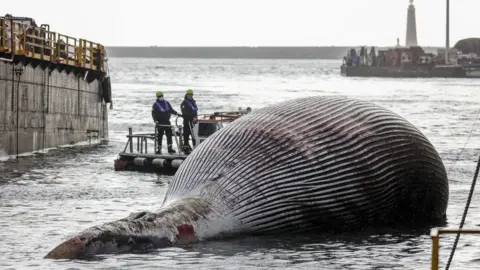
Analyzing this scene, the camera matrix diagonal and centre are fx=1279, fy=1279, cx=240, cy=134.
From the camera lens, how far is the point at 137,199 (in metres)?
22.5

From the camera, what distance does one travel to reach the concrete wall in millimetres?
33531

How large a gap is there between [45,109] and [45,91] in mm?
600

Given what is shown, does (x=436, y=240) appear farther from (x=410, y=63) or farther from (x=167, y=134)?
(x=410, y=63)

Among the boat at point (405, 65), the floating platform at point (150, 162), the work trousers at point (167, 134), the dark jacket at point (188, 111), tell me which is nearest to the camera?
the floating platform at point (150, 162)

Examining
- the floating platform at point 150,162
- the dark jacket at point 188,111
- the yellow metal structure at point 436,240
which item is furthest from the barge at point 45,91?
the yellow metal structure at point 436,240

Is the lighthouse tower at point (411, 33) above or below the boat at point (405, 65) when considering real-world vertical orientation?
above

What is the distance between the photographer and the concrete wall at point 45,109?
3353 centimetres

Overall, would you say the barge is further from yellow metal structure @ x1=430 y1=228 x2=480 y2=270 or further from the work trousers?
yellow metal structure @ x1=430 y1=228 x2=480 y2=270

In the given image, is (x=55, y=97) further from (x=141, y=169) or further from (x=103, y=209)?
(x=103, y=209)

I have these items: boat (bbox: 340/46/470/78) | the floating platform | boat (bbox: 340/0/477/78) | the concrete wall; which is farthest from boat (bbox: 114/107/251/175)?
boat (bbox: 340/46/470/78)

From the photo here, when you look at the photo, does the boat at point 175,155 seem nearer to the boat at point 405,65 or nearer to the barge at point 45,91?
the barge at point 45,91

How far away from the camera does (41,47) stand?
3734cm

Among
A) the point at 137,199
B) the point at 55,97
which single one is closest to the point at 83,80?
the point at 55,97

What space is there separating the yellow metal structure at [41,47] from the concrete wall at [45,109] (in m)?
0.42
